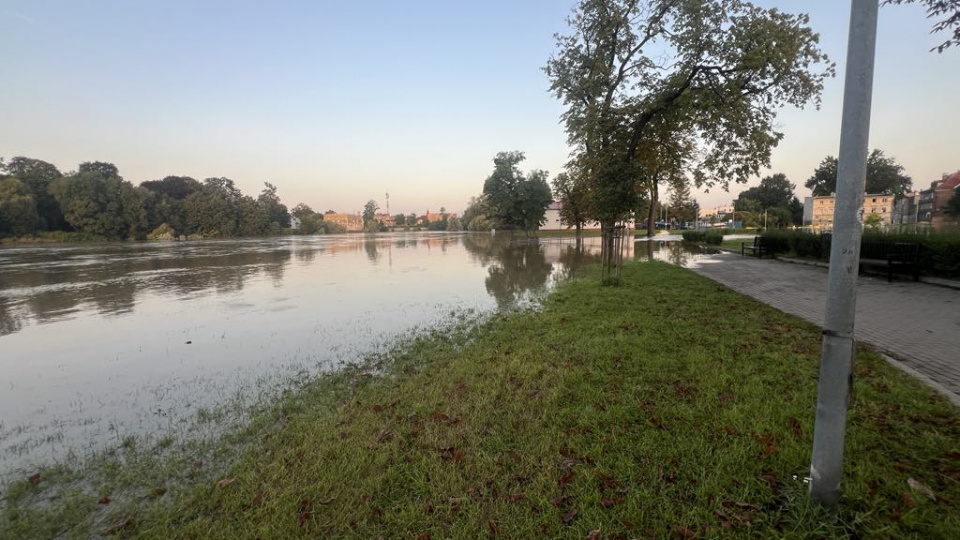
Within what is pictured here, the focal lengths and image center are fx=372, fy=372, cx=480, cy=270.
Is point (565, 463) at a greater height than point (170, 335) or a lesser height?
greater

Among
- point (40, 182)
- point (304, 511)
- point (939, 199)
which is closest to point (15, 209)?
point (40, 182)

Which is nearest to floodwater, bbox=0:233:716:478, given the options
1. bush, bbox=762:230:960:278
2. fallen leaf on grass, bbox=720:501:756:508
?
fallen leaf on grass, bbox=720:501:756:508

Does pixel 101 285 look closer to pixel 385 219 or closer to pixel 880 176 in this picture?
pixel 880 176

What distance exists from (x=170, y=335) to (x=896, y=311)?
15925mm

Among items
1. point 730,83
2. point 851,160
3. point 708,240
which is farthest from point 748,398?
point 708,240

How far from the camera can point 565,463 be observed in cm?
321

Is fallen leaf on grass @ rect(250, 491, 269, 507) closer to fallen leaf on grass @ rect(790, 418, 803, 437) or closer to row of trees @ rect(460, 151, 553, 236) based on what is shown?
fallen leaf on grass @ rect(790, 418, 803, 437)

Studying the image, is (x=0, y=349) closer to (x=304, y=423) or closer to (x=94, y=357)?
(x=94, y=357)

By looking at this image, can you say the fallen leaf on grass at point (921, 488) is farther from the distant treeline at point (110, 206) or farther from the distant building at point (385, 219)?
the distant building at point (385, 219)

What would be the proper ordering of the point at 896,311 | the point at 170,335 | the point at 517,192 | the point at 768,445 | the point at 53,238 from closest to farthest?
1. the point at 768,445
2. the point at 896,311
3. the point at 170,335
4. the point at 517,192
5. the point at 53,238

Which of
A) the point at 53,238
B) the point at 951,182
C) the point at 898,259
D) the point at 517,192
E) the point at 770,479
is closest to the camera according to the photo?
the point at 770,479

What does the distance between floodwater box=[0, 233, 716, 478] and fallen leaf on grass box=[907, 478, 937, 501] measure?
6888 millimetres

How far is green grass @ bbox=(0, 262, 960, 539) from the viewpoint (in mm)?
2555

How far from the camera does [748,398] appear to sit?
406cm
